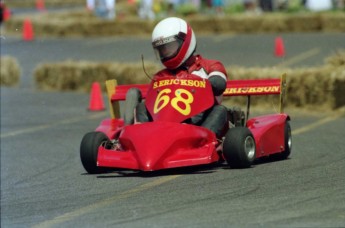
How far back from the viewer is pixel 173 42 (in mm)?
9586

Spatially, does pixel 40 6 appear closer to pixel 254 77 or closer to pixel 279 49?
pixel 279 49

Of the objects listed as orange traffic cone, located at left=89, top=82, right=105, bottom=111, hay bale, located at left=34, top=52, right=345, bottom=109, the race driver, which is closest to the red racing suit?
the race driver

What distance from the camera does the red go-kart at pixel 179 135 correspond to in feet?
28.9

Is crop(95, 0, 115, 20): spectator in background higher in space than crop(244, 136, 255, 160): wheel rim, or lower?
lower

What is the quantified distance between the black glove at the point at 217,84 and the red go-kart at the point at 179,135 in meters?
0.08

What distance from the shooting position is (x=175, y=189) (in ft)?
26.6

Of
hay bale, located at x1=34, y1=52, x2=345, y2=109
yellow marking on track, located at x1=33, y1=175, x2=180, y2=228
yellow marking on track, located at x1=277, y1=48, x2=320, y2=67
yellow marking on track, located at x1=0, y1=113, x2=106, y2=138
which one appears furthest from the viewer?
yellow marking on track, located at x1=277, y1=48, x2=320, y2=67

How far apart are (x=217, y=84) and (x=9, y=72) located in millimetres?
12107

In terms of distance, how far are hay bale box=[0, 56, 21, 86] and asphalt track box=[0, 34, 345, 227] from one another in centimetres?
490

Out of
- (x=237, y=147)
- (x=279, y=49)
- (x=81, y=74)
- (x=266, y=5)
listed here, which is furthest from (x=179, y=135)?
(x=266, y=5)

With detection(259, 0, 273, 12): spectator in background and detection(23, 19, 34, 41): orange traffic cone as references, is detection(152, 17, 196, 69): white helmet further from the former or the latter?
detection(259, 0, 273, 12): spectator in background

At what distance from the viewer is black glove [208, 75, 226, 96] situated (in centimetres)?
946

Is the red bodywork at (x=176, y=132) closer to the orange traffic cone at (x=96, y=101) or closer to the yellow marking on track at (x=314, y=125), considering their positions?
the yellow marking on track at (x=314, y=125)

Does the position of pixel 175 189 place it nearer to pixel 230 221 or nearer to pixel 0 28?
pixel 230 221
